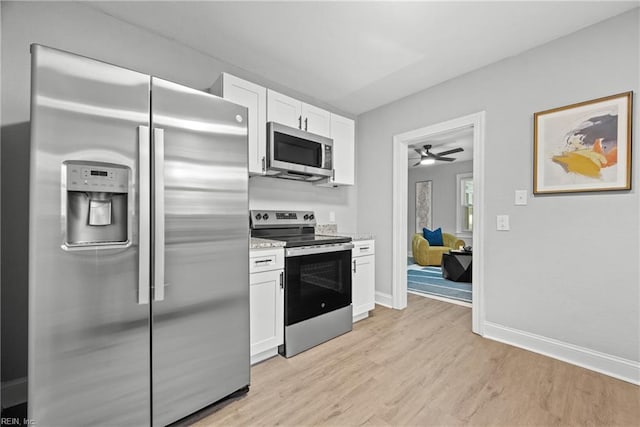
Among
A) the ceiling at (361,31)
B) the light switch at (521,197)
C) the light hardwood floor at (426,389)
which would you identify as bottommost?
the light hardwood floor at (426,389)

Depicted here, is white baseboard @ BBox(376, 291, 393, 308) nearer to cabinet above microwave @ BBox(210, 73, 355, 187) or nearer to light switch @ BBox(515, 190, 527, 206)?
cabinet above microwave @ BBox(210, 73, 355, 187)

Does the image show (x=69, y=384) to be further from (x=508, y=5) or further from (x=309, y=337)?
(x=508, y=5)

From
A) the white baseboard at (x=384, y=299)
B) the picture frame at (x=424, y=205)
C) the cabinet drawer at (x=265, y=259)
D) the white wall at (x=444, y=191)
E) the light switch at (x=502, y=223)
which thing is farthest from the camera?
the picture frame at (x=424, y=205)

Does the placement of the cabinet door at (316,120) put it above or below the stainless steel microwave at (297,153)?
above

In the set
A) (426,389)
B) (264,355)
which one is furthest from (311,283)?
(426,389)

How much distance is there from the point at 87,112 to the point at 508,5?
2584mm

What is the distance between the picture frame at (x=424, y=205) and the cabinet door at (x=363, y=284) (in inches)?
213

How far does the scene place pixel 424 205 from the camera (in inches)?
314

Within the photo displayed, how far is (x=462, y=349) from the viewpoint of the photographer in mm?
2354

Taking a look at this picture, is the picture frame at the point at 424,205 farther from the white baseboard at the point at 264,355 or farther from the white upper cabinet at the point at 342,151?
the white baseboard at the point at 264,355

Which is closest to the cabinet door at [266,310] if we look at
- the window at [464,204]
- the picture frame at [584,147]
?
the picture frame at [584,147]

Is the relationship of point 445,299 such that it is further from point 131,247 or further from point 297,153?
point 131,247

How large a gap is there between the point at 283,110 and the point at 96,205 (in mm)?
1801

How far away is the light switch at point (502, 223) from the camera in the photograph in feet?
8.18
